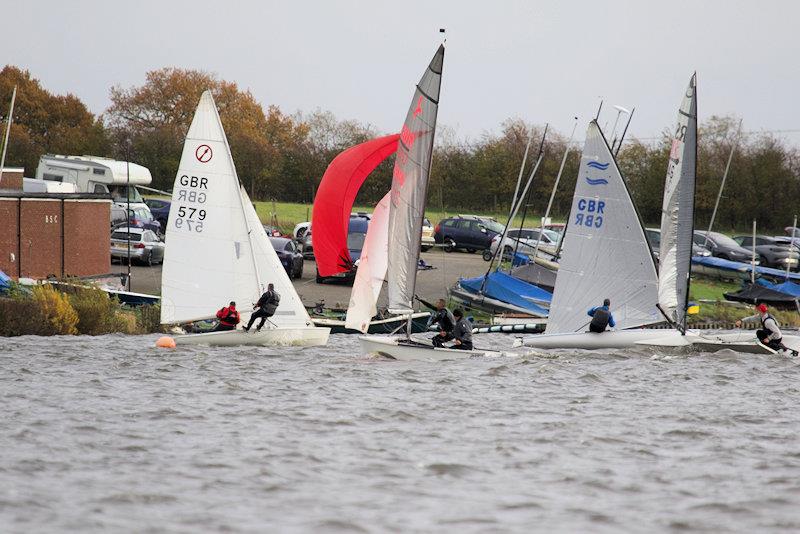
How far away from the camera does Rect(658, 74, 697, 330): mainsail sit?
2409cm

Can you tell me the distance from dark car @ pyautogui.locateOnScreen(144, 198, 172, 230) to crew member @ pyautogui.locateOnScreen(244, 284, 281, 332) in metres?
25.7

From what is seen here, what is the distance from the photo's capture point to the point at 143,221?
43.0m

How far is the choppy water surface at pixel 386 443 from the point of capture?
11703 mm

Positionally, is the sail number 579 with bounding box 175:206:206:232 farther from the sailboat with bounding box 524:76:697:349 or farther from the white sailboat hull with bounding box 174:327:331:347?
the sailboat with bounding box 524:76:697:349

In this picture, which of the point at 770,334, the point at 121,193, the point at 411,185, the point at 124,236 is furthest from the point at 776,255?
the point at 411,185

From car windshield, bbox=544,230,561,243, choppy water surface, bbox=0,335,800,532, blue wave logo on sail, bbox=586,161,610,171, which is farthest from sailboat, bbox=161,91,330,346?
car windshield, bbox=544,230,561,243

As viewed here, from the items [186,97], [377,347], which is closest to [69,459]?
[377,347]

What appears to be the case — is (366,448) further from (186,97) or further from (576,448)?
(186,97)

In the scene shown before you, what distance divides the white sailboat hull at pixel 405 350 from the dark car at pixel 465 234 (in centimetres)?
2546

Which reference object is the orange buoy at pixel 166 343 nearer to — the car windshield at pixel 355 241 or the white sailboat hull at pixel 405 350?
the white sailboat hull at pixel 405 350

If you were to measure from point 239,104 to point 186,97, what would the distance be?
4.22 meters

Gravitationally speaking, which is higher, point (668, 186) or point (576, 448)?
point (668, 186)

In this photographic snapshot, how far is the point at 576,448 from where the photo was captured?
49.6 feet

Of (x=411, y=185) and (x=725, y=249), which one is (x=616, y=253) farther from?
(x=725, y=249)
